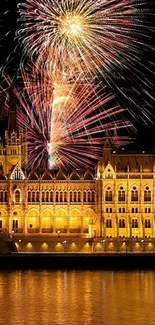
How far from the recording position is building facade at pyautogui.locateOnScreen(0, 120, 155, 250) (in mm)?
94438

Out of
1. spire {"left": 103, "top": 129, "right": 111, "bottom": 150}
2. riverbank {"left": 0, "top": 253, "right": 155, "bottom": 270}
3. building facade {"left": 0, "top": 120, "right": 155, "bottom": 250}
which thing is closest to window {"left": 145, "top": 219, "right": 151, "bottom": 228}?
building facade {"left": 0, "top": 120, "right": 155, "bottom": 250}

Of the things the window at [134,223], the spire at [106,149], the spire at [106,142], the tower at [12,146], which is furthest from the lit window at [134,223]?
the tower at [12,146]

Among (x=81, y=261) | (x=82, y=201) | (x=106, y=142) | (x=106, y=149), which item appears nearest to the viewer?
(x=81, y=261)

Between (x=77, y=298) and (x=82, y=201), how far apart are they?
2814 cm

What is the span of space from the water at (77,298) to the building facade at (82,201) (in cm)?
1047

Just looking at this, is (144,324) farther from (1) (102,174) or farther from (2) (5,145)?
(2) (5,145)

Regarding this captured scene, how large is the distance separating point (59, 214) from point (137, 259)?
1144 cm

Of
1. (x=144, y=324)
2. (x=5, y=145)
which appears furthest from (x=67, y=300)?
(x=5, y=145)

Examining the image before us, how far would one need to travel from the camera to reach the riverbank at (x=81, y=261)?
3440 inches

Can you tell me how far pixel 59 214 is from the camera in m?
95.8

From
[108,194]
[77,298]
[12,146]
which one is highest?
[12,146]

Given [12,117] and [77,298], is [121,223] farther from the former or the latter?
[77,298]

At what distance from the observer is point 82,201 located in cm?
9562

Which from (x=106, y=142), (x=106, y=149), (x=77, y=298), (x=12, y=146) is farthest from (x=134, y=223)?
(x=77, y=298)
